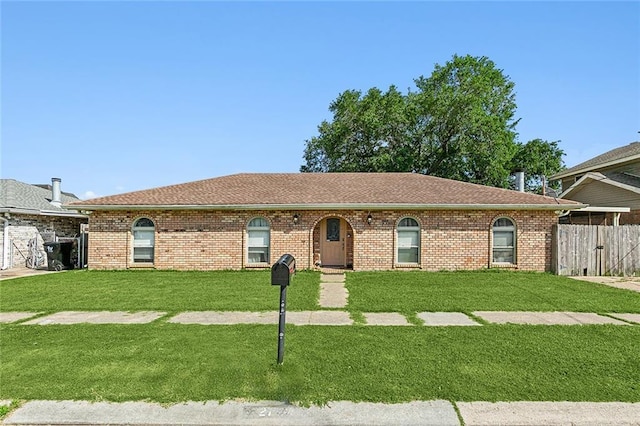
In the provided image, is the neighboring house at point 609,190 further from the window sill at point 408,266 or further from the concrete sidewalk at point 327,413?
the concrete sidewalk at point 327,413

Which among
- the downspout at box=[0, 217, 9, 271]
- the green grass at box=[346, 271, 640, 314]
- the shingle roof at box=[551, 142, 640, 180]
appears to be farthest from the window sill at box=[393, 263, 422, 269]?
the downspout at box=[0, 217, 9, 271]

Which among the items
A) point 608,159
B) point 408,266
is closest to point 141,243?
point 408,266

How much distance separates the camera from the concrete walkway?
656 centimetres

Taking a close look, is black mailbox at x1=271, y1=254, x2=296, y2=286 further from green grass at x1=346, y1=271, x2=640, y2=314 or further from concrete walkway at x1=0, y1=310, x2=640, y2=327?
green grass at x1=346, y1=271, x2=640, y2=314

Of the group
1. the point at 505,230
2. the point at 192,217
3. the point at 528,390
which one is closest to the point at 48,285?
the point at 192,217

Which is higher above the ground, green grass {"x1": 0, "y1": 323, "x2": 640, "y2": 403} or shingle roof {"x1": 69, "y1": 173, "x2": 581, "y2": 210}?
shingle roof {"x1": 69, "y1": 173, "x2": 581, "y2": 210}

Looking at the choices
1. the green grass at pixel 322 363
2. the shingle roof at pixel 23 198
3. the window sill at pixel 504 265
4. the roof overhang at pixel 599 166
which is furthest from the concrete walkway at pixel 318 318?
the roof overhang at pixel 599 166

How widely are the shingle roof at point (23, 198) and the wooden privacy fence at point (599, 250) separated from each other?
65.0 ft

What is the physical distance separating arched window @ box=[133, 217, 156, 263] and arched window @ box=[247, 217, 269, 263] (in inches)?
140

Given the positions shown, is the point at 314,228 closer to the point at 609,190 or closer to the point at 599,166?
the point at 609,190

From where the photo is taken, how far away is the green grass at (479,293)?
25.6 feet

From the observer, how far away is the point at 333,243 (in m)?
14.6

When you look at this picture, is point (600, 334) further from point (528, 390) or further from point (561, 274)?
point (561, 274)

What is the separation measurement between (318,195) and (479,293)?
688 centimetres
